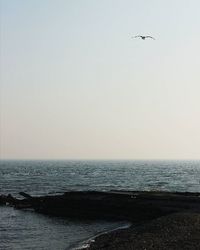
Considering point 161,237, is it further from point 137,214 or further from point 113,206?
point 113,206

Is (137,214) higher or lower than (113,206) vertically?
lower

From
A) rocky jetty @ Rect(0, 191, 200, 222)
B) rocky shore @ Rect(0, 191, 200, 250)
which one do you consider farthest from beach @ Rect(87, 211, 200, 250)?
rocky jetty @ Rect(0, 191, 200, 222)

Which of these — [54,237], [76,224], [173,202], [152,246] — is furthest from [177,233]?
[173,202]

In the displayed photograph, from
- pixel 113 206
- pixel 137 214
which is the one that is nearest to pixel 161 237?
pixel 137 214

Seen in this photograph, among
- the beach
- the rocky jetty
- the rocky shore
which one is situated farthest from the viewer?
the rocky jetty

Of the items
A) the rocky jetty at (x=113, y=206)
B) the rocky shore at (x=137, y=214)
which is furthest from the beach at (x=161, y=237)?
the rocky jetty at (x=113, y=206)

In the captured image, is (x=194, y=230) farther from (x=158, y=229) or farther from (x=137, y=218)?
(x=137, y=218)

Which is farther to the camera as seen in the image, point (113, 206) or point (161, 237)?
point (113, 206)

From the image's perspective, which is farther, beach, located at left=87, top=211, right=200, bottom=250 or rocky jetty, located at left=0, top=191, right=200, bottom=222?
rocky jetty, located at left=0, top=191, right=200, bottom=222

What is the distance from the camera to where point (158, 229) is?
33406 mm

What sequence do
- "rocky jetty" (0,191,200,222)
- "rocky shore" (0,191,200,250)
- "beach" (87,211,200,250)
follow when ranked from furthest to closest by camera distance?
1. "rocky jetty" (0,191,200,222)
2. "rocky shore" (0,191,200,250)
3. "beach" (87,211,200,250)

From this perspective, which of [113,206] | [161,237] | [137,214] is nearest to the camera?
[161,237]

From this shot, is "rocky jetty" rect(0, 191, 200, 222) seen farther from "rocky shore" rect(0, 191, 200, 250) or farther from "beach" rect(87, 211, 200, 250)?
"beach" rect(87, 211, 200, 250)

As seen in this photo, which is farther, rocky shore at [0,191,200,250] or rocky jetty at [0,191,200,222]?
rocky jetty at [0,191,200,222]
